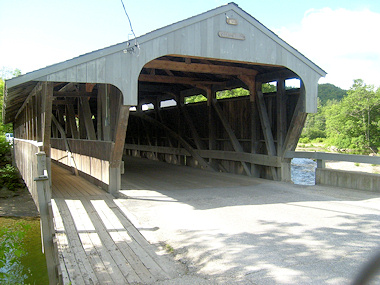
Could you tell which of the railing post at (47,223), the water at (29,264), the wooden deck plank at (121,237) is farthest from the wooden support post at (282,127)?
the railing post at (47,223)

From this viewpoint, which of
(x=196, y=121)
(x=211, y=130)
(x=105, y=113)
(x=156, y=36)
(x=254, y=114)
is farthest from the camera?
(x=196, y=121)

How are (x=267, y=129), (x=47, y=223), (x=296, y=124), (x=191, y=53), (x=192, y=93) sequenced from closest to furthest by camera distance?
(x=47, y=223) → (x=191, y=53) → (x=296, y=124) → (x=267, y=129) → (x=192, y=93)

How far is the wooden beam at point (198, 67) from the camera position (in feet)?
29.0

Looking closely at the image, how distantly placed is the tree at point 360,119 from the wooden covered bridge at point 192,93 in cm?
2628

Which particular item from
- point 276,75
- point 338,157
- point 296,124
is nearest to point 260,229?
point 338,157

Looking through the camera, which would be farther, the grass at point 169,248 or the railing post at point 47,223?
the railing post at point 47,223

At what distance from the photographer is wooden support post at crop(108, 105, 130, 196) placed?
708 cm

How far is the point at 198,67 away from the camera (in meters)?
9.28

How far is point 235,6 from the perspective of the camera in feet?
25.1

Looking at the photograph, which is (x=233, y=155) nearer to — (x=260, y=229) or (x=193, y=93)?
(x=193, y=93)

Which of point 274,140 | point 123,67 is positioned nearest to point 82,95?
point 123,67

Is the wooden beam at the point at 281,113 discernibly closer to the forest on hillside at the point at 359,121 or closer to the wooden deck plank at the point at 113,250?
the wooden deck plank at the point at 113,250

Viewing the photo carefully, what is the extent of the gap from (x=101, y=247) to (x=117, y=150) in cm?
334

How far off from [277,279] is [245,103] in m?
8.07
